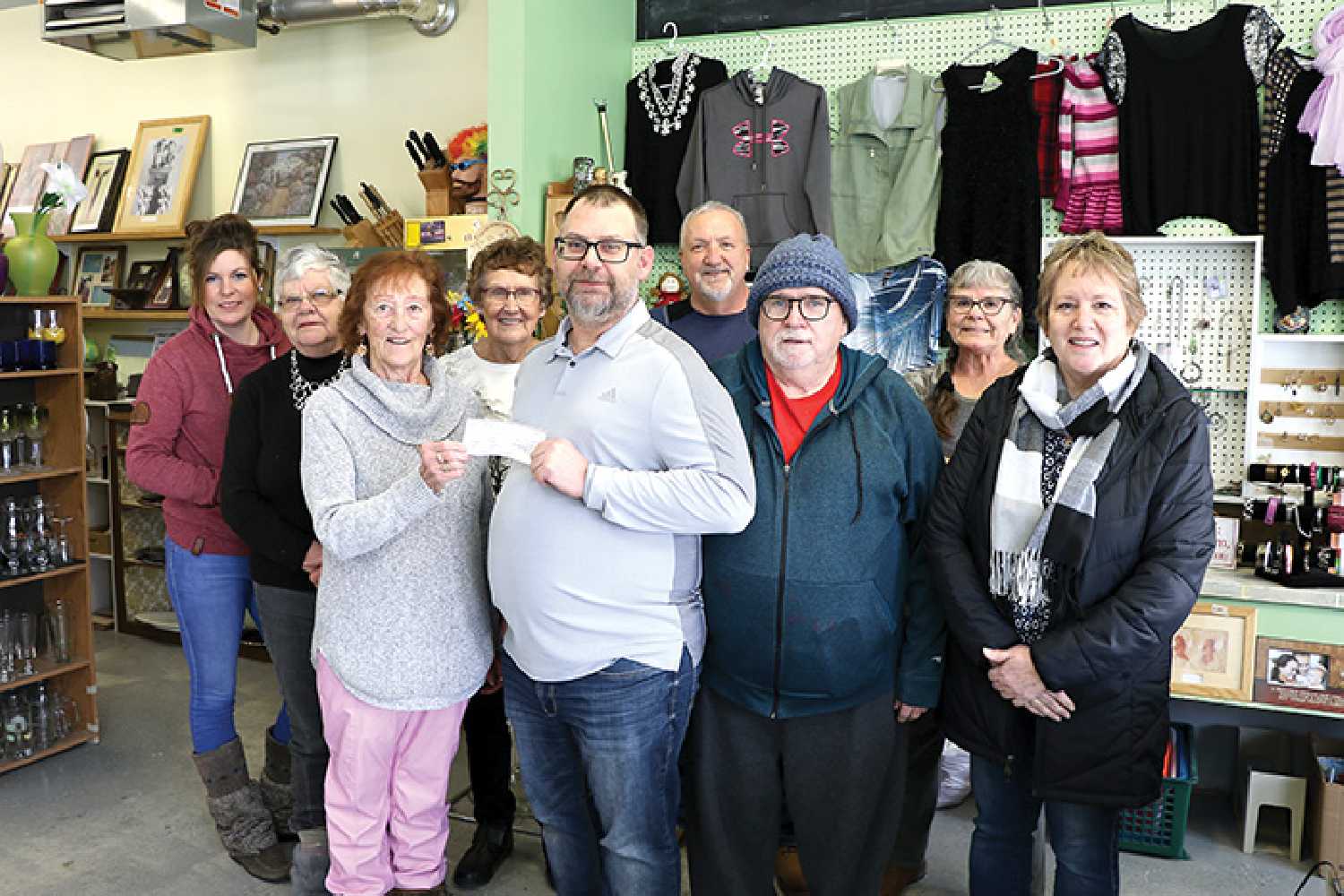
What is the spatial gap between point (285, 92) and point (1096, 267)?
465cm

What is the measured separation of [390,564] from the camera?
227 cm

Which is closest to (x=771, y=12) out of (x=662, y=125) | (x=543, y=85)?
(x=662, y=125)

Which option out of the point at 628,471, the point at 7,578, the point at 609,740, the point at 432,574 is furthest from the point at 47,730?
the point at 628,471

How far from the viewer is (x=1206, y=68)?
3.77 meters

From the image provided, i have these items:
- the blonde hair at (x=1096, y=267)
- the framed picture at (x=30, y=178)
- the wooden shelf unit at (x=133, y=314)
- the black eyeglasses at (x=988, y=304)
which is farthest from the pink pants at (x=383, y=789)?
the framed picture at (x=30, y=178)

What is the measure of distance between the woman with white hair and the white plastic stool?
2.67 meters

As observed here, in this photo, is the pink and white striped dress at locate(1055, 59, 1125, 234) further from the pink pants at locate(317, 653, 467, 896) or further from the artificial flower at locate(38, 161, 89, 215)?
the artificial flower at locate(38, 161, 89, 215)

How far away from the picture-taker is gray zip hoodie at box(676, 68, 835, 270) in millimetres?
4273

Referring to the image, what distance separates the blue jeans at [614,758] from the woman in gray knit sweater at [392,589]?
0.62 feet

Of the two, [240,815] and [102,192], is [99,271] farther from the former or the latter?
[240,815]

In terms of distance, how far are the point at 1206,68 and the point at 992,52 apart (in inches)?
29.4

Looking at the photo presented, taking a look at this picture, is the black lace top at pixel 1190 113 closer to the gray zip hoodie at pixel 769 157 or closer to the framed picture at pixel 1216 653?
the gray zip hoodie at pixel 769 157

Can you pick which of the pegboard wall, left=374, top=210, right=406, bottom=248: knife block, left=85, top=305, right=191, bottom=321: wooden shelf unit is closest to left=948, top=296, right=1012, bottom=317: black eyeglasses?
the pegboard wall

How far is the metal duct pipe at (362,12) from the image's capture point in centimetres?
493
